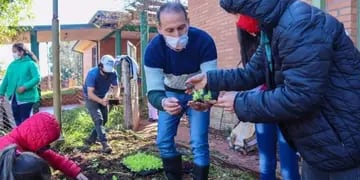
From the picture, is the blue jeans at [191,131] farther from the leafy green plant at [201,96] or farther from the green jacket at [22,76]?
the green jacket at [22,76]

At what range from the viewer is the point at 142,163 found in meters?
4.56

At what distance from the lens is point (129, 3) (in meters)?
12.8

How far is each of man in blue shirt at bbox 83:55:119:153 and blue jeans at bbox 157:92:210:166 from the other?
2788mm

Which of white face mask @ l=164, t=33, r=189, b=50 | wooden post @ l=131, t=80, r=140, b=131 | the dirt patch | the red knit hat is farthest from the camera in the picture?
wooden post @ l=131, t=80, r=140, b=131

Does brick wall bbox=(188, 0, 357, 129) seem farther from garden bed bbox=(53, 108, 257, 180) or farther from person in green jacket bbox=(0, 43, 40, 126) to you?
person in green jacket bbox=(0, 43, 40, 126)

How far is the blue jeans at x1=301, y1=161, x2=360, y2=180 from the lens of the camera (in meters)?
1.88

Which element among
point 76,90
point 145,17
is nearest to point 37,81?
point 145,17

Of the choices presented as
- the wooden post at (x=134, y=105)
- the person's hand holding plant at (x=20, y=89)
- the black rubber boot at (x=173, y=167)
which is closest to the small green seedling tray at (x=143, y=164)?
the black rubber boot at (x=173, y=167)

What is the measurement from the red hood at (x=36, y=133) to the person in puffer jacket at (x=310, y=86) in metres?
1.15

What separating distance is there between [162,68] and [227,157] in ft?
9.09

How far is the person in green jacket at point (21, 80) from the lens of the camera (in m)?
6.31

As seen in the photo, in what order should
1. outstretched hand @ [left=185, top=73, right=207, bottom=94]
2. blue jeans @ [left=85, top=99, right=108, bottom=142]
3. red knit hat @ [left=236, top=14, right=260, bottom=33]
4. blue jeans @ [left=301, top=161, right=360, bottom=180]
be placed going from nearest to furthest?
blue jeans @ [left=301, top=161, right=360, bottom=180]
red knit hat @ [left=236, top=14, right=260, bottom=33]
outstretched hand @ [left=185, top=73, right=207, bottom=94]
blue jeans @ [left=85, top=99, right=108, bottom=142]

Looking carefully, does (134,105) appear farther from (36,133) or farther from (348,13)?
(36,133)

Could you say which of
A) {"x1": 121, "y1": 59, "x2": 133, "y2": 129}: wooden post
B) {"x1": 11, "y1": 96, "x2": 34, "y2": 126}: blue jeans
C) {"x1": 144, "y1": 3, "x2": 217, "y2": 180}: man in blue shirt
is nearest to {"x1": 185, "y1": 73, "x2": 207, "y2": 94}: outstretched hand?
{"x1": 144, "y1": 3, "x2": 217, "y2": 180}: man in blue shirt
